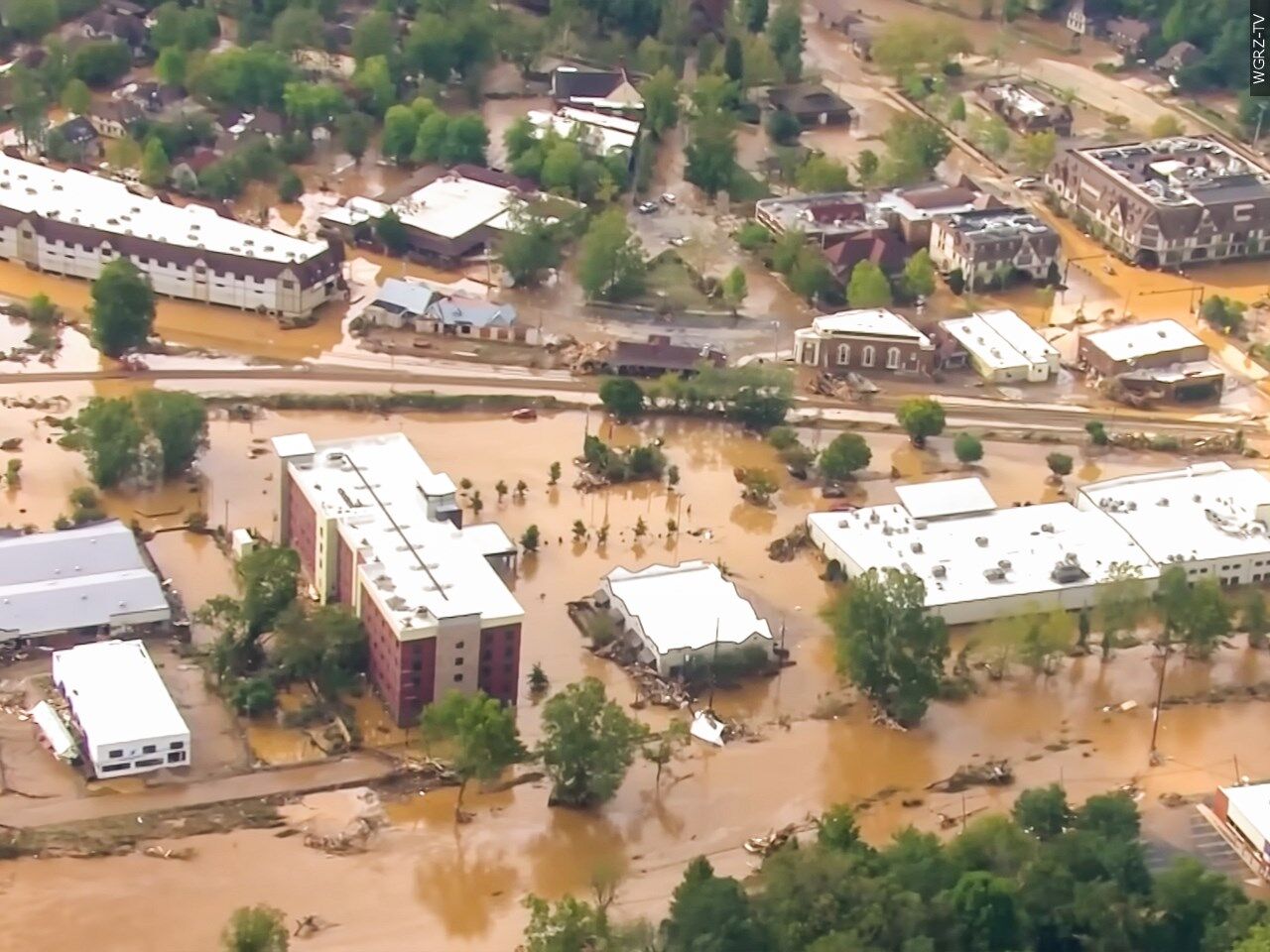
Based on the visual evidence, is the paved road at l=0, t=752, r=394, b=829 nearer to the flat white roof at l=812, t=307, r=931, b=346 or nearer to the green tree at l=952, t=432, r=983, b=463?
the green tree at l=952, t=432, r=983, b=463

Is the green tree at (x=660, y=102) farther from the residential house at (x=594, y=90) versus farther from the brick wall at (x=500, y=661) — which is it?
the brick wall at (x=500, y=661)

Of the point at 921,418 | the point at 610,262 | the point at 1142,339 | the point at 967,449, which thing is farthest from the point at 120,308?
the point at 1142,339

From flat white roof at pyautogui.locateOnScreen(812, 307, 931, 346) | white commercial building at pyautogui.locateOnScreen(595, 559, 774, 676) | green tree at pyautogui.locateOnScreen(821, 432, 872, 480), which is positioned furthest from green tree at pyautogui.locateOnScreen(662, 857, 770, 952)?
flat white roof at pyautogui.locateOnScreen(812, 307, 931, 346)

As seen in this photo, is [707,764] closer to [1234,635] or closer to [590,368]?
[1234,635]

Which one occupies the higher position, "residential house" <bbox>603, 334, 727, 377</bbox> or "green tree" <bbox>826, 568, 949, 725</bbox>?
"green tree" <bbox>826, 568, 949, 725</bbox>

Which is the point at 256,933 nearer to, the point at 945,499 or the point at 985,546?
the point at 985,546

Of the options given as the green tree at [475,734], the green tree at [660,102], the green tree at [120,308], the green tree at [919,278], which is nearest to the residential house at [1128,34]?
the green tree at [660,102]
